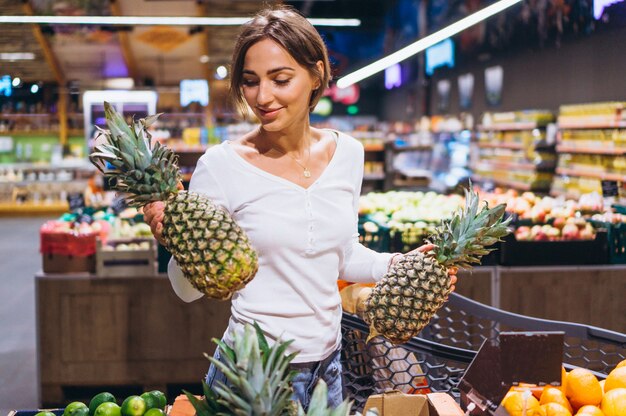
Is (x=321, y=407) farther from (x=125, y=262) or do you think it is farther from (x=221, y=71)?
(x=221, y=71)

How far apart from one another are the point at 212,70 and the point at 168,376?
11.9 meters

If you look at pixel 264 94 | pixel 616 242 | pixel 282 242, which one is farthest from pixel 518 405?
pixel 616 242

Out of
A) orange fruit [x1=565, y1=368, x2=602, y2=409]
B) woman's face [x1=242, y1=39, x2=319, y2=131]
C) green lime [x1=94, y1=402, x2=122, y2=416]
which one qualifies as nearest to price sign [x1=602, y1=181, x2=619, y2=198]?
orange fruit [x1=565, y1=368, x2=602, y2=409]

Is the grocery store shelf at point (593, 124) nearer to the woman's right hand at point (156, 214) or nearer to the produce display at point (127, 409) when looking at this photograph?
the produce display at point (127, 409)

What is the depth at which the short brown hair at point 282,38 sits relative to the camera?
68.1 inches

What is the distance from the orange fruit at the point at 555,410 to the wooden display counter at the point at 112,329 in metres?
2.98

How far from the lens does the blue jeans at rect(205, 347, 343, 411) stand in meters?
1.80

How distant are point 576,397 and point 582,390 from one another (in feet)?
0.09

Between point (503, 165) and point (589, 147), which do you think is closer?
point (589, 147)

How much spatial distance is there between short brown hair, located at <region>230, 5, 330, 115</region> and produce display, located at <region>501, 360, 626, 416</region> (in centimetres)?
103

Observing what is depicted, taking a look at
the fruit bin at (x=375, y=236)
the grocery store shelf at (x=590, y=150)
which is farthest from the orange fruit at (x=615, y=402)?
the grocery store shelf at (x=590, y=150)

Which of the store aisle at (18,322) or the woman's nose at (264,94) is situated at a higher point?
the woman's nose at (264,94)

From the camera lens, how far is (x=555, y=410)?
6.53ft

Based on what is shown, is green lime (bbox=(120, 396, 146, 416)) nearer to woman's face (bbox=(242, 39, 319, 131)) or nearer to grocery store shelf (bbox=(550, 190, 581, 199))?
woman's face (bbox=(242, 39, 319, 131))
